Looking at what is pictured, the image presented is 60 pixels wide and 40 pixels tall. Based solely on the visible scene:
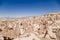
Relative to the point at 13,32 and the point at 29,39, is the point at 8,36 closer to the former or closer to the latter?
the point at 13,32

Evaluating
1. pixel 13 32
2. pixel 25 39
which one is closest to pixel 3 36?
pixel 13 32

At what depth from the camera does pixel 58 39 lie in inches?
492

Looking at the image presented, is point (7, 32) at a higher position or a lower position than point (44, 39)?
higher

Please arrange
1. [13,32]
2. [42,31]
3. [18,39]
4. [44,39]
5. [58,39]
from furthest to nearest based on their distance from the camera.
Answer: [42,31]
[44,39]
[58,39]
[13,32]
[18,39]

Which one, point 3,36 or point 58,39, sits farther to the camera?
point 58,39

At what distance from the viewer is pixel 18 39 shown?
1025cm

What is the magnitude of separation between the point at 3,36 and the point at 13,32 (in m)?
1.05

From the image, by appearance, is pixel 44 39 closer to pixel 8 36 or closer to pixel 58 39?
pixel 58 39

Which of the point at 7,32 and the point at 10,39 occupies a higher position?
the point at 7,32

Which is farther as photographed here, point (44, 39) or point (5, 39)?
point (44, 39)

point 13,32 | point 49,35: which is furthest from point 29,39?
point 49,35

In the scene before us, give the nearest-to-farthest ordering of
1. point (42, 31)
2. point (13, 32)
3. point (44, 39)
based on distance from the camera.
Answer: point (13, 32), point (44, 39), point (42, 31)

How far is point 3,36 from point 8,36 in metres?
0.47

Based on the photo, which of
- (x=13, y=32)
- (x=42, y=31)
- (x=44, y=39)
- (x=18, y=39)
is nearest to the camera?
(x=18, y=39)
